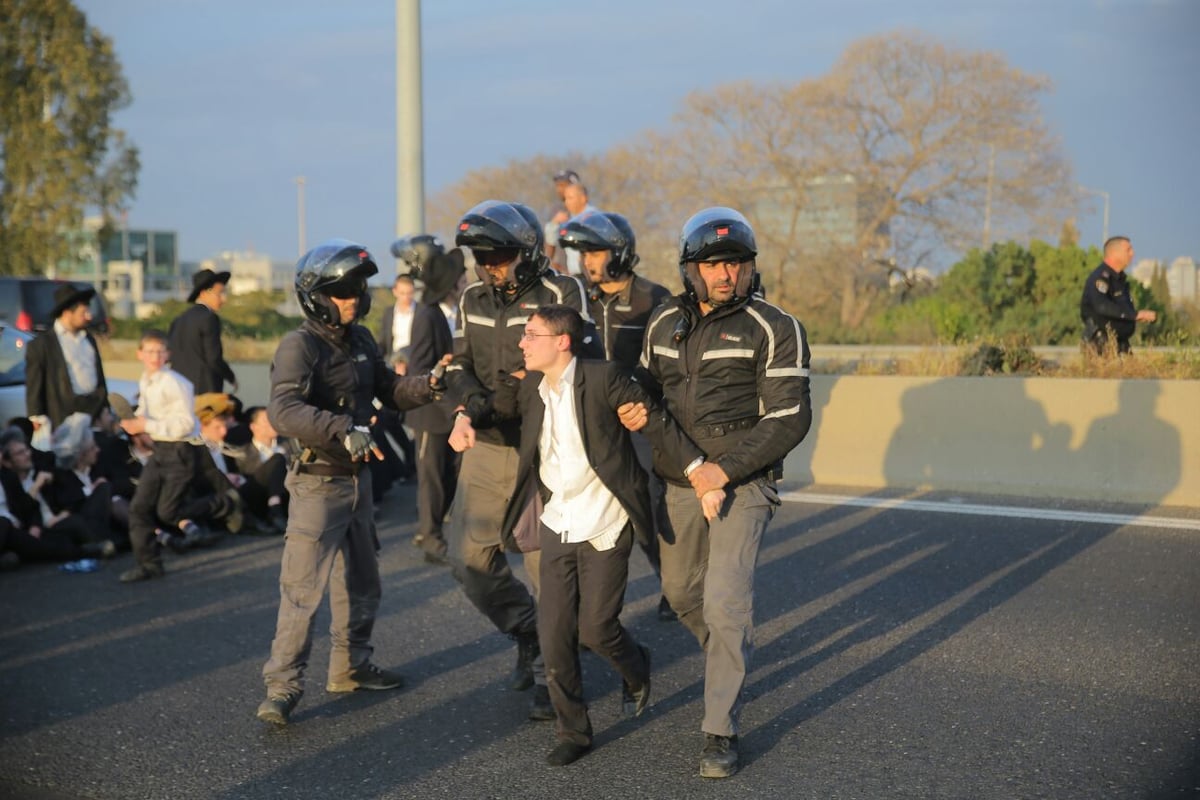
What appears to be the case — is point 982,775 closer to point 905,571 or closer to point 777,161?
point 905,571

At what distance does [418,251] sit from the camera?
30.6ft

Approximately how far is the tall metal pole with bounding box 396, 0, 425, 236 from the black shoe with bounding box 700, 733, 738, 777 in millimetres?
9301

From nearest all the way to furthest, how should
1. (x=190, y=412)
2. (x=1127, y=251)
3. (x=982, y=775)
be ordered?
(x=982, y=775), (x=190, y=412), (x=1127, y=251)

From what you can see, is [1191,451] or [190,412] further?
[1191,451]

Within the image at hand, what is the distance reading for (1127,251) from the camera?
→ 1248cm

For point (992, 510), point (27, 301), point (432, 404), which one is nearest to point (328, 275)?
point (432, 404)

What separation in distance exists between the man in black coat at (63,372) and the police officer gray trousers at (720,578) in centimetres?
675

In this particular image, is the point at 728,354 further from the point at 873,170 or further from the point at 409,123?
the point at 873,170

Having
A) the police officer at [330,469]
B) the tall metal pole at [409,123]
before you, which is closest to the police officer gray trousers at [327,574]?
the police officer at [330,469]

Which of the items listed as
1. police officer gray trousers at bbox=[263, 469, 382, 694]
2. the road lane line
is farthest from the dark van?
police officer gray trousers at bbox=[263, 469, 382, 694]

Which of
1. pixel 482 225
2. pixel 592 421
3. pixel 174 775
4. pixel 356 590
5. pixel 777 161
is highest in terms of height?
pixel 777 161

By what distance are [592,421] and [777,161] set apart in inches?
1285

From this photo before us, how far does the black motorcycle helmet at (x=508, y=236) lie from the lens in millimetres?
5676

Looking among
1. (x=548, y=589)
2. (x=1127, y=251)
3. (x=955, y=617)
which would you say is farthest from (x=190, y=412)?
(x=1127, y=251)
